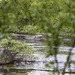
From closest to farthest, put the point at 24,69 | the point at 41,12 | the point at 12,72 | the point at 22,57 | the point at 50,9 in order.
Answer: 1. the point at 41,12
2. the point at 12,72
3. the point at 24,69
4. the point at 22,57
5. the point at 50,9

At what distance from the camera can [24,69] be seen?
884 cm

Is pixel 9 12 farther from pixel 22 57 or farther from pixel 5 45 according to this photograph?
pixel 22 57

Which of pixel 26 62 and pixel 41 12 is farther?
pixel 26 62

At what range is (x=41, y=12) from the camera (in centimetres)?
342

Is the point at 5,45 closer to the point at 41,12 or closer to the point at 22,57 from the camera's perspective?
the point at 22,57

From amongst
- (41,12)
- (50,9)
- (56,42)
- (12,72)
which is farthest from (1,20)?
(50,9)

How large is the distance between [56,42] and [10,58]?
23.2ft

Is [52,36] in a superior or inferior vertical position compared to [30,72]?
superior

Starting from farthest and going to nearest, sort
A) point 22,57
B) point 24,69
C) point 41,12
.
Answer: point 22,57, point 24,69, point 41,12

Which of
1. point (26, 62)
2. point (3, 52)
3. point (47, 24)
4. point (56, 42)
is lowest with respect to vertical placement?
point (26, 62)

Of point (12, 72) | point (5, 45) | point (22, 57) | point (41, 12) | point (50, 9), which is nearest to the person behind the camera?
point (41, 12)

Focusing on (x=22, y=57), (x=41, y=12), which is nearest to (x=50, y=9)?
(x=22, y=57)

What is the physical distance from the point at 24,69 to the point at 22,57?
Answer: 1742 mm

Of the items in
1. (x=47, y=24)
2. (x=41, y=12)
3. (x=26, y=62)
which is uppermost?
(x=41, y=12)
